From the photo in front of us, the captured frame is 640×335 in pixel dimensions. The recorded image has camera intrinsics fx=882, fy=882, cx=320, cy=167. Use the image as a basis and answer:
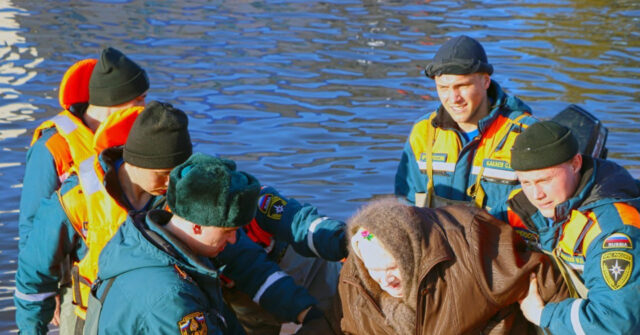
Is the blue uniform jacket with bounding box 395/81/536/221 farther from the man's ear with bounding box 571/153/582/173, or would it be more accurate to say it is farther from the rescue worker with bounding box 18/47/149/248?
the rescue worker with bounding box 18/47/149/248

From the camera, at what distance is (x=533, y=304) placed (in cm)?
366

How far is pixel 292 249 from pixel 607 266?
65.7 inches

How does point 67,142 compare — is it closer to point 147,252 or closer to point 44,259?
point 44,259

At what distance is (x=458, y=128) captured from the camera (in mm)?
4957

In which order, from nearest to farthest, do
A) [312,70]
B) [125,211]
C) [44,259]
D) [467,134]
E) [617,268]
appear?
[617,268]
[125,211]
[44,259]
[467,134]
[312,70]

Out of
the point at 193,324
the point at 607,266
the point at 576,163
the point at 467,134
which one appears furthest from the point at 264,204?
the point at 607,266

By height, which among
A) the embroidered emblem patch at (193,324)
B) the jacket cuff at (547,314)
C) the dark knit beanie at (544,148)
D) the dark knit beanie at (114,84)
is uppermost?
the dark knit beanie at (544,148)

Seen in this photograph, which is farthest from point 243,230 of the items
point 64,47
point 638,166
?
point 64,47

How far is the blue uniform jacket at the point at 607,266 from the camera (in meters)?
3.54

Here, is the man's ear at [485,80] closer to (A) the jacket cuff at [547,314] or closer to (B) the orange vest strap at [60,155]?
(A) the jacket cuff at [547,314]

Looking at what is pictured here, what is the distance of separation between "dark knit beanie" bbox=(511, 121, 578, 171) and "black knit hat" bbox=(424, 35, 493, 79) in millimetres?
917

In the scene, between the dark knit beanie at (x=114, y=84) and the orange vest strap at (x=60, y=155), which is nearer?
the orange vest strap at (x=60, y=155)

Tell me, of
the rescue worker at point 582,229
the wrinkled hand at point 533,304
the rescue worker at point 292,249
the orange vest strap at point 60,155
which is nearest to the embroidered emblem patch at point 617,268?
the rescue worker at point 582,229

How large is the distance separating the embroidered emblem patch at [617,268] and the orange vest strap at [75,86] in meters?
2.88
